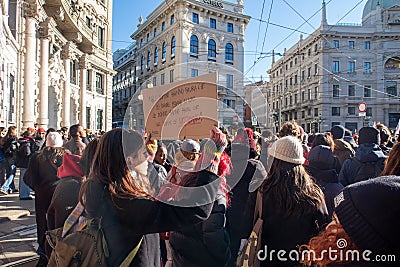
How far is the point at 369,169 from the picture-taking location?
3.83 m

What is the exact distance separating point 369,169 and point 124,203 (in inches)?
128

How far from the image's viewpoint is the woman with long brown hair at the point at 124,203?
5.64 feet

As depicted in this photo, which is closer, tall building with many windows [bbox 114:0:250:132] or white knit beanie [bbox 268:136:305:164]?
white knit beanie [bbox 268:136:305:164]

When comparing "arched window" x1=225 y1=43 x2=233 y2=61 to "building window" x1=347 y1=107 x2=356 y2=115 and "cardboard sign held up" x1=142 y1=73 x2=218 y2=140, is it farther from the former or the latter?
"building window" x1=347 y1=107 x2=356 y2=115

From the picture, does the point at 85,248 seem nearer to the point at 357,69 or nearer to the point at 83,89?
the point at 83,89

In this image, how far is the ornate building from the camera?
14.5 m

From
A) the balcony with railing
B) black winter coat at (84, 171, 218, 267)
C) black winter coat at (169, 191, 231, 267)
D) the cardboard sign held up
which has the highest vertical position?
the balcony with railing

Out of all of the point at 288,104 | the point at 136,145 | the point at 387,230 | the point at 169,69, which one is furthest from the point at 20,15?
the point at 288,104

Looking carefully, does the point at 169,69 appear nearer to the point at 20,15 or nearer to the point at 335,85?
the point at 20,15

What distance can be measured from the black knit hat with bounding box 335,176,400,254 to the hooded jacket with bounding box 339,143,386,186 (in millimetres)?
3032

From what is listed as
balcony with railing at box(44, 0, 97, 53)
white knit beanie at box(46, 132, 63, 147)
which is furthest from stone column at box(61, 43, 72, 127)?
white knit beanie at box(46, 132, 63, 147)

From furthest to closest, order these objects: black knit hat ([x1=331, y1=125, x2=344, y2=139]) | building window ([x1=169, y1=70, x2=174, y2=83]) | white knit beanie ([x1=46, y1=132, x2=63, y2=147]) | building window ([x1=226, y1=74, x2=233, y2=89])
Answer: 1. black knit hat ([x1=331, y1=125, x2=344, y2=139])
2. white knit beanie ([x1=46, y1=132, x2=63, y2=147])
3. building window ([x1=169, y1=70, x2=174, y2=83])
4. building window ([x1=226, y1=74, x2=233, y2=89])

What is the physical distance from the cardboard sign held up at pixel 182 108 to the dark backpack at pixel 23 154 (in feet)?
19.5

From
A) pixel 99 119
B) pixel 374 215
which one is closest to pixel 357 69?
pixel 99 119
